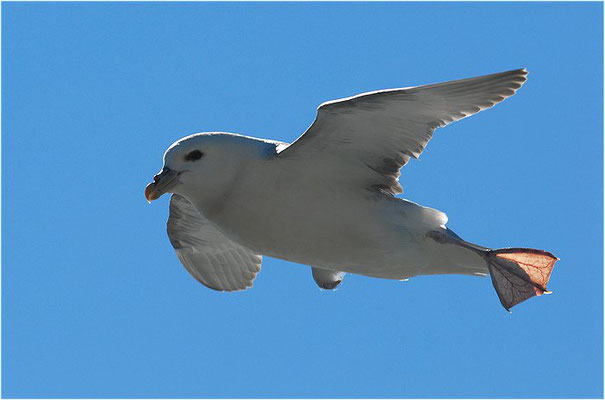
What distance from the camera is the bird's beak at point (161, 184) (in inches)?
328

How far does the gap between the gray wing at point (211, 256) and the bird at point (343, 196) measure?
1869 millimetres

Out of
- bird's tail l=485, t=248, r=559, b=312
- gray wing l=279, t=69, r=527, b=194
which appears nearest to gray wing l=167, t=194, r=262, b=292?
gray wing l=279, t=69, r=527, b=194

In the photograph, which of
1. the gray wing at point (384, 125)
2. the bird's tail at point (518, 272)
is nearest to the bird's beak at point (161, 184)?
the gray wing at point (384, 125)

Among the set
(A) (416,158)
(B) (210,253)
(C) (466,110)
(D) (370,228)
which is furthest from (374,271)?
(B) (210,253)

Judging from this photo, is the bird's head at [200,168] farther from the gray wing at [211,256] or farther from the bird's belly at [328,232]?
the gray wing at [211,256]

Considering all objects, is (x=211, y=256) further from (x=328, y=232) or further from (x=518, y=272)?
(x=518, y=272)

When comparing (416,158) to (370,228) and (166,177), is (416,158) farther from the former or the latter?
(166,177)

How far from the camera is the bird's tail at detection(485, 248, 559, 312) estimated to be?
27.6 ft

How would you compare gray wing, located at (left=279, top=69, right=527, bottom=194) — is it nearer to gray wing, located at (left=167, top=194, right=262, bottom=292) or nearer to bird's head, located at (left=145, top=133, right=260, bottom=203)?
bird's head, located at (left=145, top=133, right=260, bottom=203)

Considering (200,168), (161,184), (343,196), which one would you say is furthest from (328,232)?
(161,184)

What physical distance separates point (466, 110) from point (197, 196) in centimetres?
224

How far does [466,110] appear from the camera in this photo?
809 centimetres

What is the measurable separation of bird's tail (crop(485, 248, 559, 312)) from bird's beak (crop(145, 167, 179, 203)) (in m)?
2.61

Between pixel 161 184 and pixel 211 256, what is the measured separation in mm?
2334
